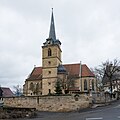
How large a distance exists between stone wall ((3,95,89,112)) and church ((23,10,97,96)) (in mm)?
20320

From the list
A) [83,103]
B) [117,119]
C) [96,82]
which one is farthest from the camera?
[96,82]

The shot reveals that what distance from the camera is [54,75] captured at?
6425 centimetres

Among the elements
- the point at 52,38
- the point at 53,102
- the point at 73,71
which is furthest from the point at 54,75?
the point at 53,102

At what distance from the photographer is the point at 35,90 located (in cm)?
6631

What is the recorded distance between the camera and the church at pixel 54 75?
63.9m

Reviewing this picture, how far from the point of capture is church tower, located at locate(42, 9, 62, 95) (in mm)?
64375

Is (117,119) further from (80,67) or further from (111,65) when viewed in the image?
(80,67)

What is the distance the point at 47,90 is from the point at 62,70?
6.63 meters

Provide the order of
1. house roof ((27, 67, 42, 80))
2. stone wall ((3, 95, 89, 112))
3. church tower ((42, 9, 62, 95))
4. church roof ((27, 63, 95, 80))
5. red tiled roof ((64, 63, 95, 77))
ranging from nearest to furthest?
stone wall ((3, 95, 89, 112)) < church tower ((42, 9, 62, 95)) < red tiled roof ((64, 63, 95, 77)) < church roof ((27, 63, 95, 80)) < house roof ((27, 67, 42, 80))

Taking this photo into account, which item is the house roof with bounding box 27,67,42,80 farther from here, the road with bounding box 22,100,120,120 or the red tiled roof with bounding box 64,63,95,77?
the road with bounding box 22,100,120,120

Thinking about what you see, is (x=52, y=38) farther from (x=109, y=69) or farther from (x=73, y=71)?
(x=109, y=69)

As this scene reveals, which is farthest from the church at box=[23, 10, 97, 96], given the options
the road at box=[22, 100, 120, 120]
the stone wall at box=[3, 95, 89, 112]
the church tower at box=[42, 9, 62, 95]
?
the road at box=[22, 100, 120, 120]

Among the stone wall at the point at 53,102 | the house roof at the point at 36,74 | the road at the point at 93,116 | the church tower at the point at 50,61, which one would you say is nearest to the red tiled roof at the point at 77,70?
the church tower at the point at 50,61

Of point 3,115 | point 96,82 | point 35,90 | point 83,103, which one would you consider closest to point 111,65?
point 96,82
